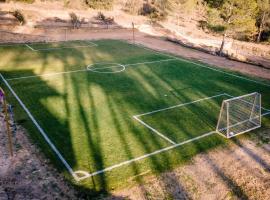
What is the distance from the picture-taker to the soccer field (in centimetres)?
1277

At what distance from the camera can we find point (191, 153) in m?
13.5

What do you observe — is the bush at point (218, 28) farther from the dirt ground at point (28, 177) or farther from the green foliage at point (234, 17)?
the dirt ground at point (28, 177)

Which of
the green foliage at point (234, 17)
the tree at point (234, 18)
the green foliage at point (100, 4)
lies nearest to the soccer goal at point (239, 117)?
the tree at point (234, 18)

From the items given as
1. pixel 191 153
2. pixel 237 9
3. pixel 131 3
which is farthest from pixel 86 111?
pixel 131 3

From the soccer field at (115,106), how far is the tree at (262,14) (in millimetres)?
26423

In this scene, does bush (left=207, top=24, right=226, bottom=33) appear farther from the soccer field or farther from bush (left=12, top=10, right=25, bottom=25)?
bush (left=12, top=10, right=25, bottom=25)

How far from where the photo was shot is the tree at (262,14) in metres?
48.1

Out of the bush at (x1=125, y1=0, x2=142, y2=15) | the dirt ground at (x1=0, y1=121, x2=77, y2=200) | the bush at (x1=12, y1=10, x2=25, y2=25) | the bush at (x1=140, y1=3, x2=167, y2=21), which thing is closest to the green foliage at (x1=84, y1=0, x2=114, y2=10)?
the bush at (x1=125, y1=0, x2=142, y2=15)

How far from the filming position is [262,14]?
169 ft

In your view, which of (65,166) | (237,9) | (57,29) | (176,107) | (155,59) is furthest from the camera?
(57,29)

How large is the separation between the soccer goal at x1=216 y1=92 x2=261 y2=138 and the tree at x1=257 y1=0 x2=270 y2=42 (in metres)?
35.1

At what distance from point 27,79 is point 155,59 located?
12.8 meters

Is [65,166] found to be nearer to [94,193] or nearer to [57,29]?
[94,193]

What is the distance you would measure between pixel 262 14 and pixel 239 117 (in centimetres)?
4034
